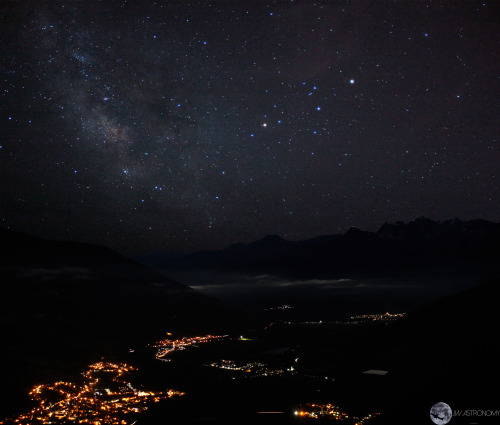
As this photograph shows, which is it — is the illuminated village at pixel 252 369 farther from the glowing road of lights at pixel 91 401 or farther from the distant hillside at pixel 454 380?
the distant hillside at pixel 454 380

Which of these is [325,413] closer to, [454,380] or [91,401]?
[91,401]

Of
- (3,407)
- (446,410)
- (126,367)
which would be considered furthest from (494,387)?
(126,367)

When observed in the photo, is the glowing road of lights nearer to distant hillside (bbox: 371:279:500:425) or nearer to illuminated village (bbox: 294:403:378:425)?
illuminated village (bbox: 294:403:378:425)

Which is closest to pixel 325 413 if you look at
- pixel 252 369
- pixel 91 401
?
pixel 91 401

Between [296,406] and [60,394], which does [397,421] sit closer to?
[296,406]

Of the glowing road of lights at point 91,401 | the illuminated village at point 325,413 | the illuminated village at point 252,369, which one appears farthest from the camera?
the illuminated village at point 252,369

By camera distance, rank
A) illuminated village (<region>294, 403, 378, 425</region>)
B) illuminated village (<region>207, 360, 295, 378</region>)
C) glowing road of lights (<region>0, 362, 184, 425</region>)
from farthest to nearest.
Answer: illuminated village (<region>207, 360, 295, 378</region>) → glowing road of lights (<region>0, 362, 184, 425</region>) → illuminated village (<region>294, 403, 378, 425</region>)

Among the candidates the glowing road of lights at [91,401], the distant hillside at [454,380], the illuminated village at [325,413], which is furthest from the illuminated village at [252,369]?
the distant hillside at [454,380]

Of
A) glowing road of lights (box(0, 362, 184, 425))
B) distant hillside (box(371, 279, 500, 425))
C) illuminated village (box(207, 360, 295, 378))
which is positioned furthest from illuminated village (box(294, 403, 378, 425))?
distant hillside (box(371, 279, 500, 425))

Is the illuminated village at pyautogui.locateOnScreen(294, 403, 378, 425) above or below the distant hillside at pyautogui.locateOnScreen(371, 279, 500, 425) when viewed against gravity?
below
